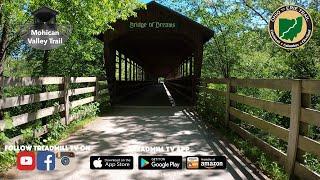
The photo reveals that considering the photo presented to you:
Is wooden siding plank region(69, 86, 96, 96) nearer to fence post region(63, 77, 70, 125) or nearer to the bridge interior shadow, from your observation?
fence post region(63, 77, 70, 125)

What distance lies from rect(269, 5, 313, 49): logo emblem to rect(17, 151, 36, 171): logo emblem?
441 cm

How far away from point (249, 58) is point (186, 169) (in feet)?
50.5

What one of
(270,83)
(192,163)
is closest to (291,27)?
(270,83)

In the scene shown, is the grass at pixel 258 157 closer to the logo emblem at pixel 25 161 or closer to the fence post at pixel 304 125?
the fence post at pixel 304 125

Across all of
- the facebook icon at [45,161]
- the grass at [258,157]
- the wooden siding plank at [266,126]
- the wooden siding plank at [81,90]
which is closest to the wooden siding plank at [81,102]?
the wooden siding plank at [81,90]

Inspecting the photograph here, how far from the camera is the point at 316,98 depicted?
1217cm

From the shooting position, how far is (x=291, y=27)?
848cm

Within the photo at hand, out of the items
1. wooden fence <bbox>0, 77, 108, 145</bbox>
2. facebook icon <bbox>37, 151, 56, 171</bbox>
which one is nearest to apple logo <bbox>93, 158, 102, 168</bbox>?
facebook icon <bbox>37, 151, 56, 171</bbox>

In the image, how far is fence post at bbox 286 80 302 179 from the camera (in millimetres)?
5422

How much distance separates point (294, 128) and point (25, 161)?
353cm

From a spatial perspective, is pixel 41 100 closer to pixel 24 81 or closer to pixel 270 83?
pixel 24 81

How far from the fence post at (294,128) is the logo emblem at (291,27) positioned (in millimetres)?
2215

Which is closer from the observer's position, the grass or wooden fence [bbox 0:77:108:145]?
the grass

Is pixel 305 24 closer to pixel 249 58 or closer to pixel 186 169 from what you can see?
pixel 186 169
